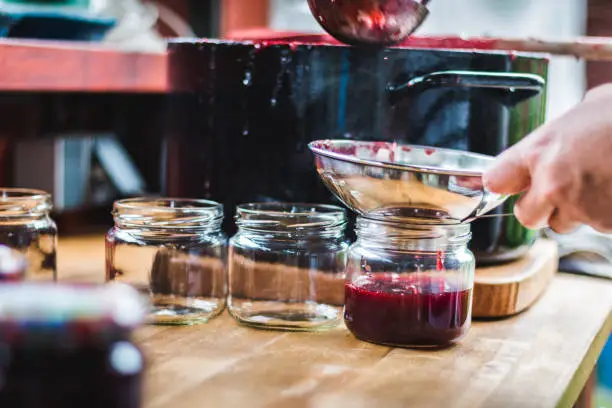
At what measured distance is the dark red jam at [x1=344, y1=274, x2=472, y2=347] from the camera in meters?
0.80

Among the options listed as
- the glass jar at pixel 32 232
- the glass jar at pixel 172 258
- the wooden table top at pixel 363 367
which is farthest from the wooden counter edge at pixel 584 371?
the glass jar at pixel 32 232

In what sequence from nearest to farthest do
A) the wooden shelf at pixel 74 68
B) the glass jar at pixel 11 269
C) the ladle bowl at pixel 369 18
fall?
the glass jar at pixel 11 269 < the ladle bowl at pixel 369 18 < the wooden shelf at pixel 74 68

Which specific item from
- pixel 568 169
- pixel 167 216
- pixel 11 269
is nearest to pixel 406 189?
pixel 568 169

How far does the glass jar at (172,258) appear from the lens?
0.88 metres

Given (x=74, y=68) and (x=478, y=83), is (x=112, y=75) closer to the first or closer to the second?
(x=74, y=68)

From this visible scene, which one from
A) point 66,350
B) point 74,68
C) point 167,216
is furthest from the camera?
point 74,68

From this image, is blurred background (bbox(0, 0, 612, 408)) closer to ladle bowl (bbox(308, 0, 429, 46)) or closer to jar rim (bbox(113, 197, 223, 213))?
jar rim (bbox(113, 197, 223, 213))

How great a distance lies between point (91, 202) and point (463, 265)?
855 mm

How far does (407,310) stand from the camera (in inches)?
31.4

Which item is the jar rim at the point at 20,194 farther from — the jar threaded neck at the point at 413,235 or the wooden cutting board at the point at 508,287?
the wooden cutting board at the point at 508,287

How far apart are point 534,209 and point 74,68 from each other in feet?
2.46

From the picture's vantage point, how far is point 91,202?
1.52m

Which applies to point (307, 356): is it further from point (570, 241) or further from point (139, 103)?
point (139, 103)

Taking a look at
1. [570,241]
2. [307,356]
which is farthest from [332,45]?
[570,241]
